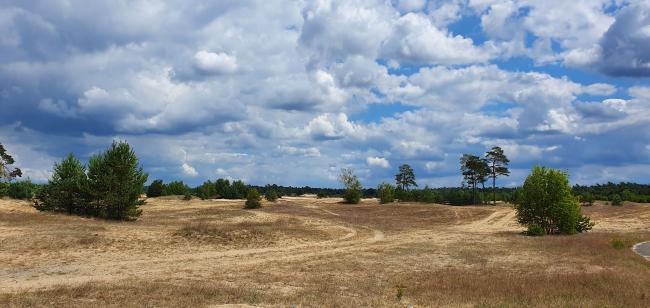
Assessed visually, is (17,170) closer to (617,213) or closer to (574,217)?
(574,217)

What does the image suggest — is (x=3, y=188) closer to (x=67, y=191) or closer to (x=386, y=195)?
(x=67, y=191)

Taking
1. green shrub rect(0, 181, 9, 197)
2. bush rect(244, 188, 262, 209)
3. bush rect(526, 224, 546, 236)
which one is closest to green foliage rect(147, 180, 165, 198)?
green shrub rect(0, 181, 9, 197)

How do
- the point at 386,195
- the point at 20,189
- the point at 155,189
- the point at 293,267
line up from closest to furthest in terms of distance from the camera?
1. the point at 293,267
2. the point at 20,189
3. the point at 386,195
4. the point at 155,189

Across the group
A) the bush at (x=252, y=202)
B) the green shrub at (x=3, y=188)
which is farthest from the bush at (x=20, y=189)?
the bush at (x=252, y=202)

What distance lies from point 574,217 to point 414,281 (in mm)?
32159

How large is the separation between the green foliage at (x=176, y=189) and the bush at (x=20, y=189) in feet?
102

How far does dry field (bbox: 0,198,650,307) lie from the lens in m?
16.9

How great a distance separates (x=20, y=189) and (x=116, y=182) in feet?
177

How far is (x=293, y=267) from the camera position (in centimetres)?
2583

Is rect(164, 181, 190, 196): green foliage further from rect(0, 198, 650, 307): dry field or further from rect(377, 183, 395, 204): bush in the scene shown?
rect(0, 198, 650, 307): dry field

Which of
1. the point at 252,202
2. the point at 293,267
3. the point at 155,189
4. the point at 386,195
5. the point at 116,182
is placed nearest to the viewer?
the point at 293,267

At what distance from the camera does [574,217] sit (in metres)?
46.9

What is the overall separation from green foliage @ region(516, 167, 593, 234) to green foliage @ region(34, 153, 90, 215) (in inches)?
1626

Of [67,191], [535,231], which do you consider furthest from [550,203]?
[67,191]
